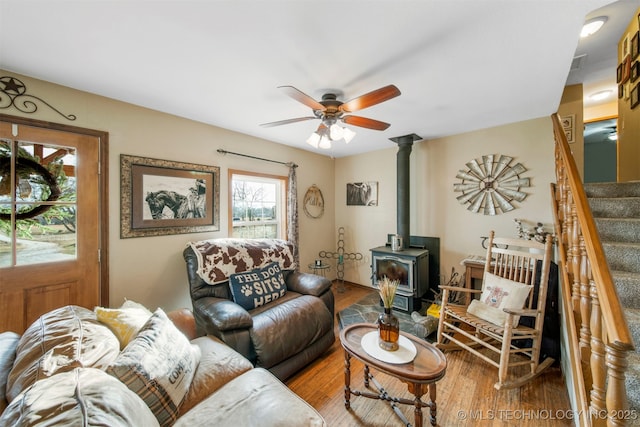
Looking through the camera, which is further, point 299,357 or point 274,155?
point 274,155

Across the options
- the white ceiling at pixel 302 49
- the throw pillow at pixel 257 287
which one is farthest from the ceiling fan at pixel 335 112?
the throw pillow at pixel 257 287

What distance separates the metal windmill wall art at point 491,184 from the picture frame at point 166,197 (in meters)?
3.31

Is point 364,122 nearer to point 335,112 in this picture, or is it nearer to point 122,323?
point 335,112

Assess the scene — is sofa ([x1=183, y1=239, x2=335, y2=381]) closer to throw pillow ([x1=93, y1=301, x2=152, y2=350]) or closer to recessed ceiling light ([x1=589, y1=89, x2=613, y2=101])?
throw pillow ([x1=93, y1=301, x2=152, y2=350])

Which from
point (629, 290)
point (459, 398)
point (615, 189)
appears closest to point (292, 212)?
point (459, 398)

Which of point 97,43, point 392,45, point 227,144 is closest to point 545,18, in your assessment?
point 392,45

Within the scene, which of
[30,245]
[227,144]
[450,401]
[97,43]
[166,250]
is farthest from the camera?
[227,144]

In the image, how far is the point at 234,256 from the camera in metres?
2.59

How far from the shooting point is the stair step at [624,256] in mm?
1697

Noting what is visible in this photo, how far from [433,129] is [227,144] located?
2697 mm

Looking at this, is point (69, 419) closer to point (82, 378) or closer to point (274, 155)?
point (82, 378)

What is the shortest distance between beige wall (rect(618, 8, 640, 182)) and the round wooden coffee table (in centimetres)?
308

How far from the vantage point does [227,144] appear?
3.13m

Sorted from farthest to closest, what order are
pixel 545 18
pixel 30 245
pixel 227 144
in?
pixel 227 144
pixel 30 245
pixel 545 18
